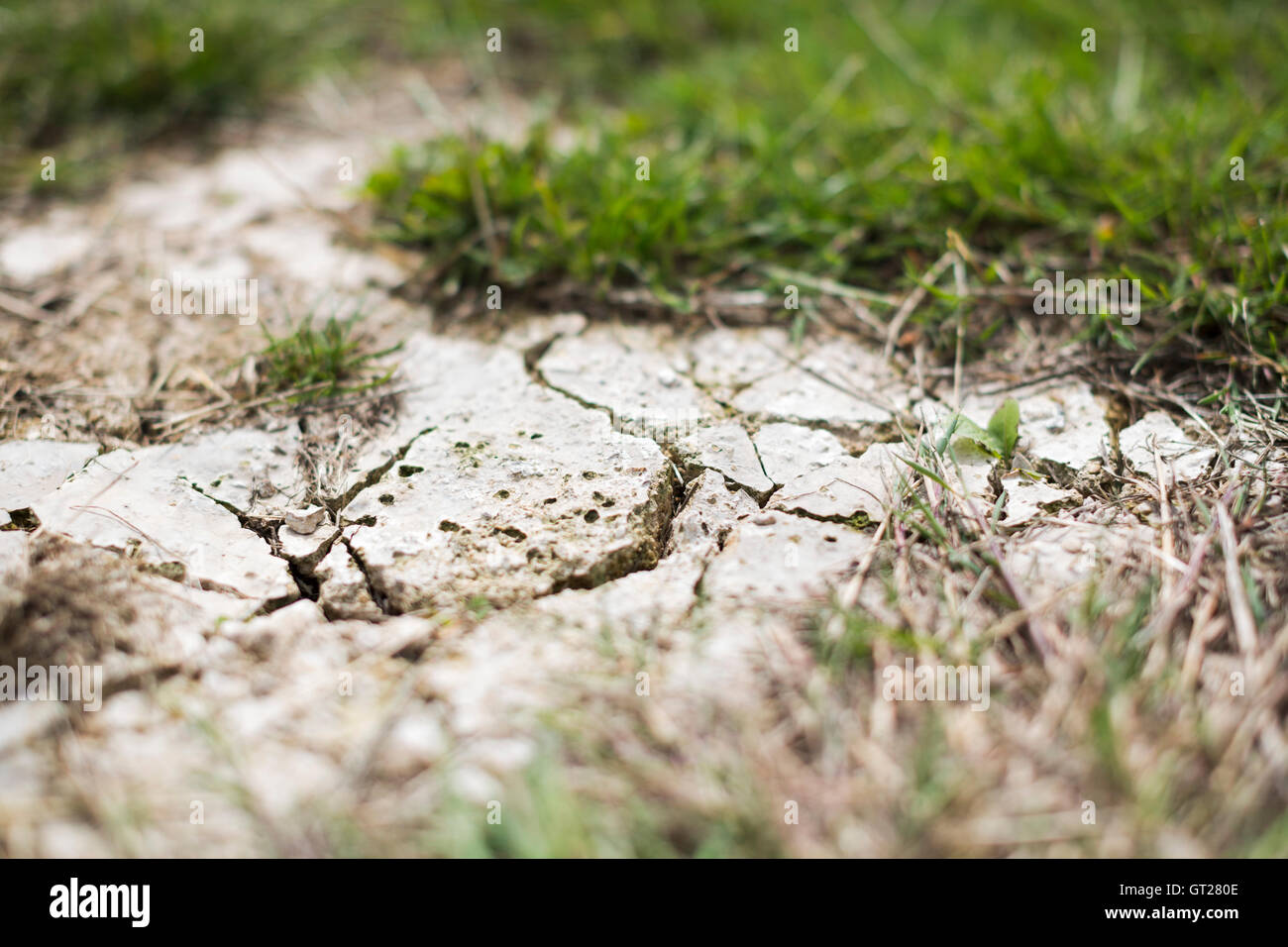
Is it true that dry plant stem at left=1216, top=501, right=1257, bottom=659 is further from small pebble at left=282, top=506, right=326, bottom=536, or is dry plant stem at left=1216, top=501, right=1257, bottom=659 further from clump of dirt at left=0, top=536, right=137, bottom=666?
clump of dirt at left=0, top=536, right=137, bottom=666

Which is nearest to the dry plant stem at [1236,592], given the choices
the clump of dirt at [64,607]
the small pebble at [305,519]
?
the small pebble at [305,519]

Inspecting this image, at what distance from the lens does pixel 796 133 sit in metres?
2.44

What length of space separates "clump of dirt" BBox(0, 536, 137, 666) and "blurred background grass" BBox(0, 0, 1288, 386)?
1.13m

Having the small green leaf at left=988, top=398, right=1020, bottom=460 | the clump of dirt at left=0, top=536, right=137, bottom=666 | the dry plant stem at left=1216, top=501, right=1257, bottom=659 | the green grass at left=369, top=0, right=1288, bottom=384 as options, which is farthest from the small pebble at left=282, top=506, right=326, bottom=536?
the dry plant stem at left=1216, top=501, right=1257, bottom=659

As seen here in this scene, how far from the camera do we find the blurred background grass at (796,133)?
2041 mm

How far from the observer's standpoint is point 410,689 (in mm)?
1247

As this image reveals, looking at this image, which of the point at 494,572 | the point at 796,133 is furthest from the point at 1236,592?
the point at 796,133

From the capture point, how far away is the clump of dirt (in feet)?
4.12

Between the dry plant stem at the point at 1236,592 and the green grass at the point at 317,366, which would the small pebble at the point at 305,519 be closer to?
the green grass at the point at 317,366

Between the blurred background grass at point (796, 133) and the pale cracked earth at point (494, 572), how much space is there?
0.28m

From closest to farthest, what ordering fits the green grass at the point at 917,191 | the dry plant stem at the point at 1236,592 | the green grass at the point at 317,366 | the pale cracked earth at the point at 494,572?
the pale cracked earth at the point at 494,572 < the dry plant stem at the point at 1236,592 < the green grass at the point at 317,366 < the green grass at the point at 917,191

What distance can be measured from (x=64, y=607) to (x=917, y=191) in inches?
85.8

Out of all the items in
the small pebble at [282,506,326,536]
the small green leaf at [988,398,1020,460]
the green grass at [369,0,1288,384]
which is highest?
the green grass at [369,0,1288,384]

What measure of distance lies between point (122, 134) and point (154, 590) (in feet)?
6.72
